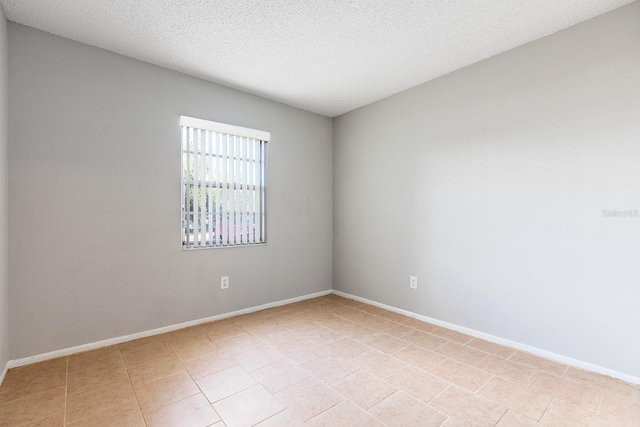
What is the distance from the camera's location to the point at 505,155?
8.62 ft

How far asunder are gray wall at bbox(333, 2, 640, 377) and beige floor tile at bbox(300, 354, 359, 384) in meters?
1.32

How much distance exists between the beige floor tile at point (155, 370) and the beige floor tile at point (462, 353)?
6.79 ft

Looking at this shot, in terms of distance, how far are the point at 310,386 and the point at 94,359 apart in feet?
5.66

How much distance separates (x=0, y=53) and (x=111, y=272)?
173 cm

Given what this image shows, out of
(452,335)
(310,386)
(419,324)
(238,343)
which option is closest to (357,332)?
(419,324)

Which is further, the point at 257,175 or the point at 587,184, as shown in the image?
the point at 257,175

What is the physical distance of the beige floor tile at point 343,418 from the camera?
1616 mm

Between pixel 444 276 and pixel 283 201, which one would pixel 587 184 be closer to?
pixel 444 276

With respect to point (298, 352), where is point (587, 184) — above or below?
above

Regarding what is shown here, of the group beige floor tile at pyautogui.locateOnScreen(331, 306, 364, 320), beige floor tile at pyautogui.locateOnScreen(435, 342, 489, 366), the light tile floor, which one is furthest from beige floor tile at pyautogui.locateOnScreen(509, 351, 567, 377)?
beige floor tile at pyautogui.locateOnScreen(331, 306, 364, 320)

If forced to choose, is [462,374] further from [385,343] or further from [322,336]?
[322,336]

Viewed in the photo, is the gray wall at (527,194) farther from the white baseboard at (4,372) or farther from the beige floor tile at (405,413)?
the white baseboard at (4,372)

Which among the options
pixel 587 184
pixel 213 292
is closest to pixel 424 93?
pixel 587 184

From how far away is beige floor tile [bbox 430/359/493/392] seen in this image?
6.54 ft
